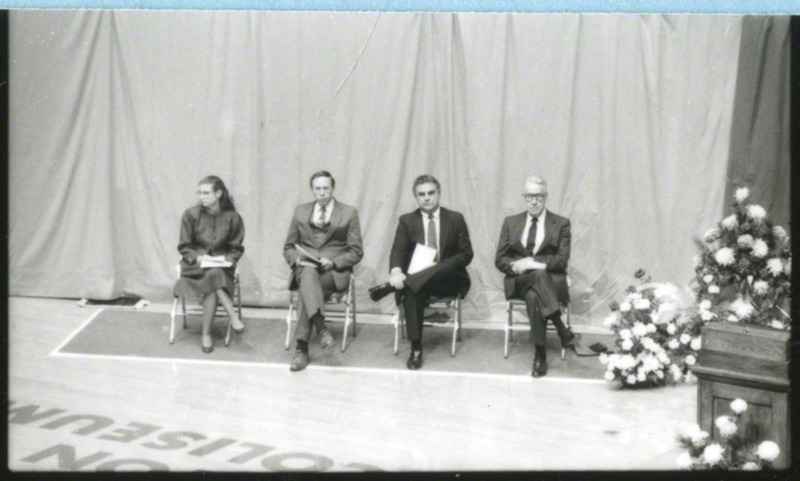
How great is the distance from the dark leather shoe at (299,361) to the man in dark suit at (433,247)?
1.94 feet

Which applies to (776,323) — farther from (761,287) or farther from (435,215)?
(435,215)

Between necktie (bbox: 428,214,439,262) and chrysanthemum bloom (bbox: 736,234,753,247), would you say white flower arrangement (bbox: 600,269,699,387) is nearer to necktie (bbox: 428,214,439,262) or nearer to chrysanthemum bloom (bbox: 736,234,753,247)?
chrysanthemum bloom (bbox: 736,234,753,247)

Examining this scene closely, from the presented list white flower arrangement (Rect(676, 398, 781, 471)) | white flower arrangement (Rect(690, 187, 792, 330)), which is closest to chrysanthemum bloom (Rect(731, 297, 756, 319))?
white flower arrangement (Rect(690, 187, 792, 330))

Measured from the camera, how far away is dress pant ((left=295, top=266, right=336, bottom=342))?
691 centimetres

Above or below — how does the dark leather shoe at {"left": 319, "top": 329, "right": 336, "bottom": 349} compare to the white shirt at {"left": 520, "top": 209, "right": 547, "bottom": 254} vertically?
below

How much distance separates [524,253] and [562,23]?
149 centimetres

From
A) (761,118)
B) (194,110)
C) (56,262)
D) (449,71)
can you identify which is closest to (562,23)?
(449,71)

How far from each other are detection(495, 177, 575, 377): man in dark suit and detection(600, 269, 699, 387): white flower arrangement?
398 mm

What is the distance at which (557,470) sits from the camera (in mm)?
5387

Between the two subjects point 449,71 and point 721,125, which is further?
point 449,71

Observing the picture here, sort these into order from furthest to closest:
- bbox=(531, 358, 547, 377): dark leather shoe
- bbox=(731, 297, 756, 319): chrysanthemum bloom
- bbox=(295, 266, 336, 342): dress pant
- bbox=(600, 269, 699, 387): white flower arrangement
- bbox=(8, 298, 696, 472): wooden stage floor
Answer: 1. bbox=(295, 266, 336, 342): dress pant
2. bbox=(531, 358, 547, 377): dark leather shoe
3. bbox=(600, 269, 699, 387): white flower arrangement
4. bbox=(731, 297, 756, 319): chrysanthemum bloom
5. bbox=(8, 298, 696, 472): wooden stage floor

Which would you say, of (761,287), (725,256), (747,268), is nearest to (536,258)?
(725,256)

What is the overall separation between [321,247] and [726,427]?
10.6ft

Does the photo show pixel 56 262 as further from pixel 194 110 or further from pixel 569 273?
pixel 569 273
